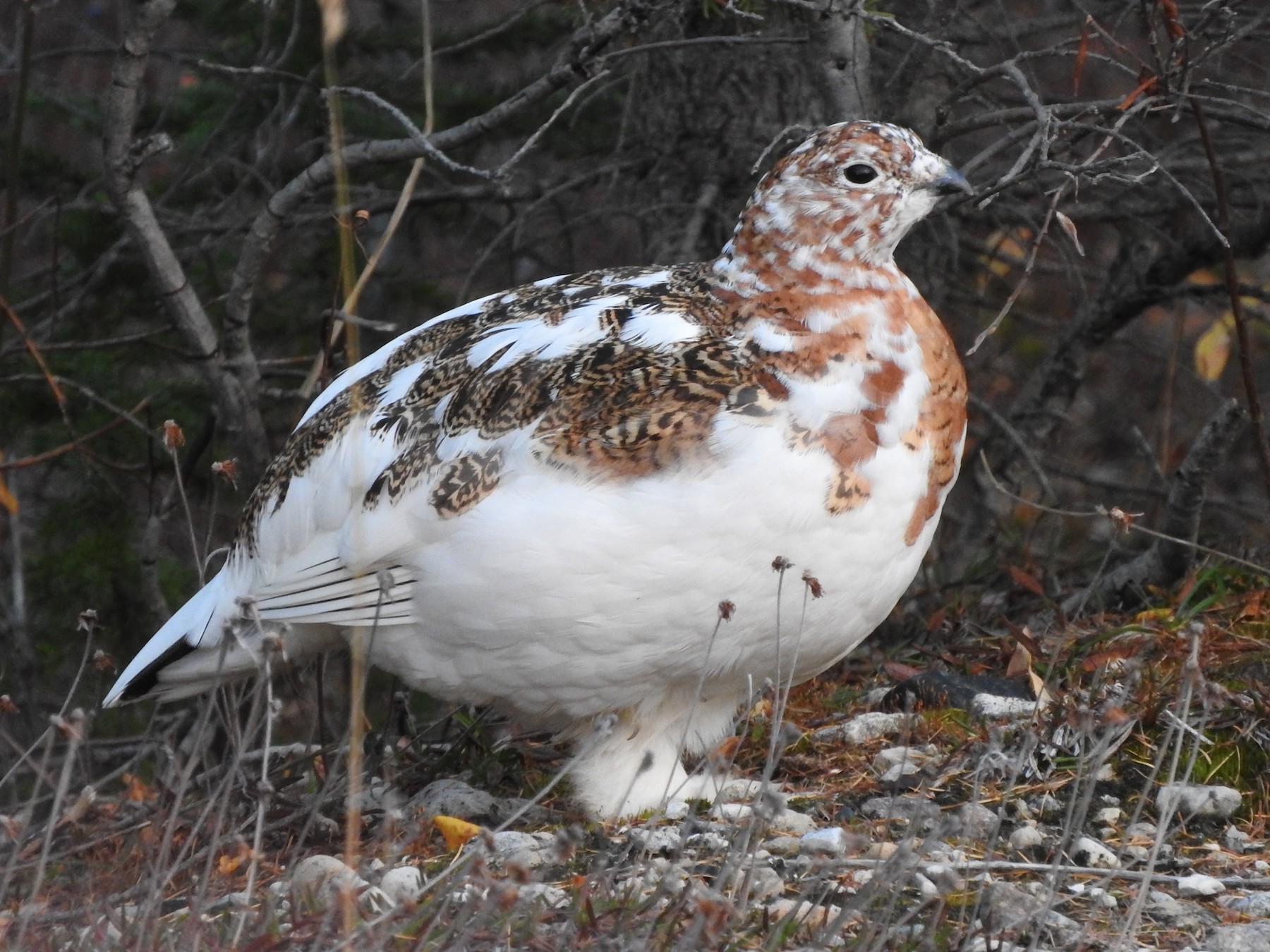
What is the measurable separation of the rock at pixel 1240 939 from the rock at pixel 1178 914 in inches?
2.2

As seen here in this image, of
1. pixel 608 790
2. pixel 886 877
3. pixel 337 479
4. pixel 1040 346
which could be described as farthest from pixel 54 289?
pixel 1040 346

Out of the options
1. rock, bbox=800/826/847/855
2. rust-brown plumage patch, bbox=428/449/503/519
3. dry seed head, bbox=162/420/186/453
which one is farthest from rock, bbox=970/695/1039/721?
dry seed head, bbox=162/420/186/453

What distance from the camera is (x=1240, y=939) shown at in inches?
102

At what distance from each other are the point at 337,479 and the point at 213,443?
6.07ft

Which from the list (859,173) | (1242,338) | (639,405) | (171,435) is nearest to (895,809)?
(639,405)

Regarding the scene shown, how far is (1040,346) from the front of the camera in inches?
275

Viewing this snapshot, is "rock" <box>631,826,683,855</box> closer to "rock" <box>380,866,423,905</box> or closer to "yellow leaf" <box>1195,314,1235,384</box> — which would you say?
"rock" <box>380,866,423,905</box>

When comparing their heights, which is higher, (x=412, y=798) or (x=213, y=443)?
(x=213, y=443)

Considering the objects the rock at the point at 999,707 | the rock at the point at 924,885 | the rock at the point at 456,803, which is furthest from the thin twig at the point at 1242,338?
the rock at the point at 456,803

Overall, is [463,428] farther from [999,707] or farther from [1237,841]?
[1237,841]

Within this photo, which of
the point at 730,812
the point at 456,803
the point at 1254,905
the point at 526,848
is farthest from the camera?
the point at 456,803

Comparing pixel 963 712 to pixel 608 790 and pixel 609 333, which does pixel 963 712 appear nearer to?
pixel 608 790

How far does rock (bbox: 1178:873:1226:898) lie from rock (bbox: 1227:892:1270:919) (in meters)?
0.04

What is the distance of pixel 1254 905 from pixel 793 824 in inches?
34.8
